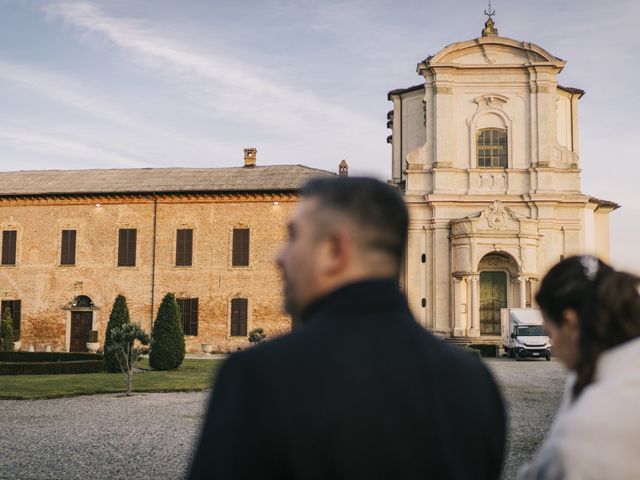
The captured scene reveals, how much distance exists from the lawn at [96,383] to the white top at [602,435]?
14668mm

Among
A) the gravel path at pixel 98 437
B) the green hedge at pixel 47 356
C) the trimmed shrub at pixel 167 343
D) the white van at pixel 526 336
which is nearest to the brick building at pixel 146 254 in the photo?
the green hedge at pixel 47 356

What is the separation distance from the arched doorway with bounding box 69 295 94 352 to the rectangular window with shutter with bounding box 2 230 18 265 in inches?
148

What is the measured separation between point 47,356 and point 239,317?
867 centimetres

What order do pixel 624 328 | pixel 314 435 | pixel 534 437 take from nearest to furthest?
pixel 314 435 → pixel 624 328 → pixel 534 437

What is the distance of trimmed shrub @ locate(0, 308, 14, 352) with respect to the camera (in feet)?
96.0

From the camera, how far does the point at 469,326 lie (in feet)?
97.6

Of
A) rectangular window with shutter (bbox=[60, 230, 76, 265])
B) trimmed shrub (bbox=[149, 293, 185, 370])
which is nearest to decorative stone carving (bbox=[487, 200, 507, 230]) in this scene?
trimmed shrub (bbox=[149, 293, 185, 370])

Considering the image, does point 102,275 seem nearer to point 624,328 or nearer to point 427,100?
point 427,100

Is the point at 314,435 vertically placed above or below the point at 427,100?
below

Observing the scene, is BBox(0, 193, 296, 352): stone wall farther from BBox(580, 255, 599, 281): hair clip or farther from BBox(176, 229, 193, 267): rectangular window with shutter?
BBox(580, 255, 599, 281): hair clip

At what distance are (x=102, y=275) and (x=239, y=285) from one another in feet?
20.9

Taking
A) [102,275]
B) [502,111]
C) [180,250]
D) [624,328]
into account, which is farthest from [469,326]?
[624,328]

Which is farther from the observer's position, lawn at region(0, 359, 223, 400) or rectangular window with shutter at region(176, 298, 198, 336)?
rectangular window with shutter at region(176, 298, 198, 336)

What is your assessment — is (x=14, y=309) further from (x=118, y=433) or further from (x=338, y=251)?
(x=338, y=251)
